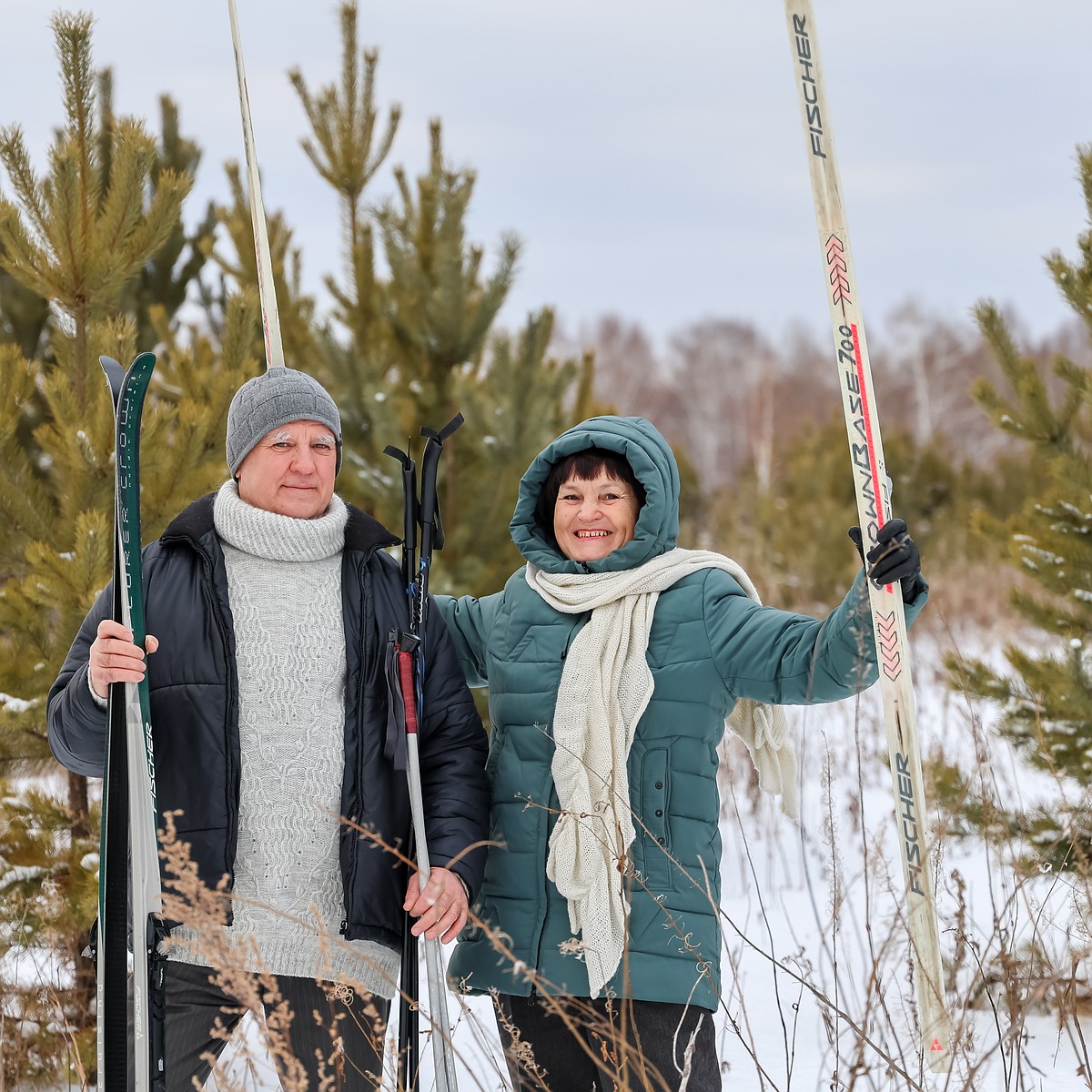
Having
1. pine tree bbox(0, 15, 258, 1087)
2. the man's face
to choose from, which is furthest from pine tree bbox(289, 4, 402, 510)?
the man's face

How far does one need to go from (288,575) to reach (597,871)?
78cm

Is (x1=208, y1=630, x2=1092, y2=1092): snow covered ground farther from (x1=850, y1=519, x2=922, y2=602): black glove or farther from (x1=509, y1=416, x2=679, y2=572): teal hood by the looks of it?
(x1=509, y1=416, x2=679, y2=572): teal hood

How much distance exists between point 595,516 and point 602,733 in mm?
435

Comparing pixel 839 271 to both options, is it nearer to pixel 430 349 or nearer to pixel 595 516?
pixel 595 516

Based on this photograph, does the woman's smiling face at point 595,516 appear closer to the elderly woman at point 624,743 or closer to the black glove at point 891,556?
the elderly woman at point 624,743

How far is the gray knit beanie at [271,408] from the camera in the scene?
2.26 meters

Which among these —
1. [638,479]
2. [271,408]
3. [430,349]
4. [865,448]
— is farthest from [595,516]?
[430,349]

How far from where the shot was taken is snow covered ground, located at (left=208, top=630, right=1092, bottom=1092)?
1886mm

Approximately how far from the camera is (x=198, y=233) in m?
4.84

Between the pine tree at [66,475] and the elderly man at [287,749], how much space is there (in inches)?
37.5

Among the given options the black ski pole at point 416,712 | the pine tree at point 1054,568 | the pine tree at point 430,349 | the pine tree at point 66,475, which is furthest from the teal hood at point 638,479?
the pine tree at point 430,349

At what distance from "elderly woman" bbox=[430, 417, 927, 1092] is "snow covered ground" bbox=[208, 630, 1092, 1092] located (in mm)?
110

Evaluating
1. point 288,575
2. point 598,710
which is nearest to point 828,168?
point 598,710

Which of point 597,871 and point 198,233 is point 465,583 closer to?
point 198,233
